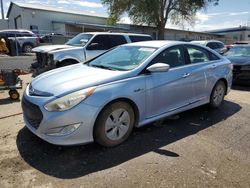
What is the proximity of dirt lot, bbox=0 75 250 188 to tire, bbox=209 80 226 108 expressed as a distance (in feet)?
2.97

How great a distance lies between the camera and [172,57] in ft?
16.0

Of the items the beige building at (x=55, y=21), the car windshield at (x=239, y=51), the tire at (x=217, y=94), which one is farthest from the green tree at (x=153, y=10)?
the tire at (x=217, y=94)

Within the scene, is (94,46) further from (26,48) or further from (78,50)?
(26,48)

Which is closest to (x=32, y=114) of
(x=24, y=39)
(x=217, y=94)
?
(x=217, y=94)

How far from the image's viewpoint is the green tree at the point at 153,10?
30.9 metres

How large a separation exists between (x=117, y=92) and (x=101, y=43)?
21.1 feet

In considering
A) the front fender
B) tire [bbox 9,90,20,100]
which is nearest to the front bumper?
the front fender

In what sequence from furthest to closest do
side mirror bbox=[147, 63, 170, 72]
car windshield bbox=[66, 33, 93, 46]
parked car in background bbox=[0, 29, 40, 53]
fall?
parked car in background bbox=[0, 29, 40, 53] < car windshield bbox=[66, 33, 93, 46] < side mirror bbox=[147, 63, 170, 72]

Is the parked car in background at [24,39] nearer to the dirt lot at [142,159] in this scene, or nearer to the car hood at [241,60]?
the car hood at [241,60]

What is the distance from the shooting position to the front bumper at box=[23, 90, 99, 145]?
11.2ft

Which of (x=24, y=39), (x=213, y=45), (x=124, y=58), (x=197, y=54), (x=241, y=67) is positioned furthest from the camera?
(x=24, y=39)

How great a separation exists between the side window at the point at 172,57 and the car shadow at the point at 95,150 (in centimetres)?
116

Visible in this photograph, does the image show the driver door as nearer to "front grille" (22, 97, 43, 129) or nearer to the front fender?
the front fender

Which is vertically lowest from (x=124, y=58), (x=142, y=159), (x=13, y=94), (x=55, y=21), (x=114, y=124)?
(x=142, y=159)
